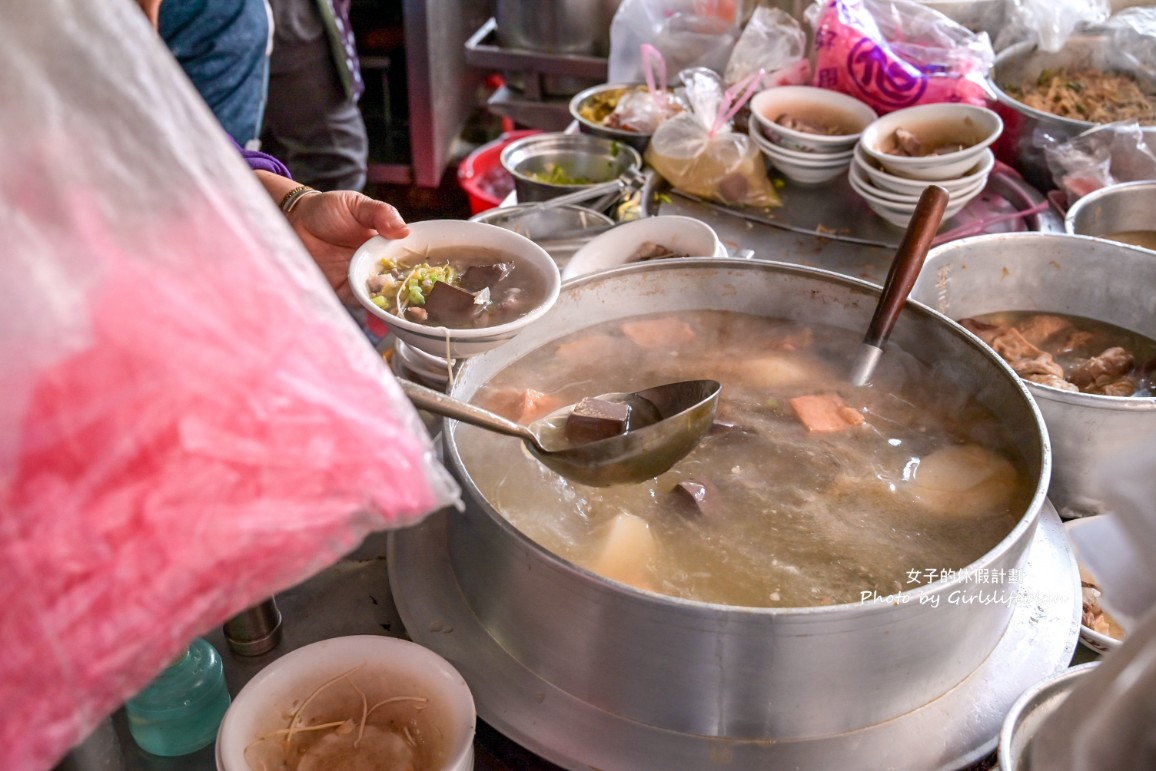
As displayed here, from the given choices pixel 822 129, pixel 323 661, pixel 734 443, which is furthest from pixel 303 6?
pixel 323 661

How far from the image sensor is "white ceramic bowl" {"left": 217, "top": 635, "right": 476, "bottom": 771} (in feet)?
4.22

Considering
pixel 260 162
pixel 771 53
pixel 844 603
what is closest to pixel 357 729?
pixel 844 603

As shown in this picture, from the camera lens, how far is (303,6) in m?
4.38

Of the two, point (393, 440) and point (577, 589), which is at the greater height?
point (393, 440)

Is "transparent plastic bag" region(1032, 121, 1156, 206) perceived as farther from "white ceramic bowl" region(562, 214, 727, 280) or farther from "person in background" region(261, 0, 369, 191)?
"person in background" region(261, 0, 369, 191)

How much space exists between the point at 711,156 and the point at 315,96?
2.61 m

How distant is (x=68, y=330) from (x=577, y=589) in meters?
0.85

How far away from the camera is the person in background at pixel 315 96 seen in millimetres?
4445

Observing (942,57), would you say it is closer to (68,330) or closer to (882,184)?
(882,184)

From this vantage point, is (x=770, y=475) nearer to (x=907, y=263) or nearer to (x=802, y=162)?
(x=907, y=263)

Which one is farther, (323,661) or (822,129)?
(822,129)

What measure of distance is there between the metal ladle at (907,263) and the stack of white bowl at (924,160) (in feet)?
3.10

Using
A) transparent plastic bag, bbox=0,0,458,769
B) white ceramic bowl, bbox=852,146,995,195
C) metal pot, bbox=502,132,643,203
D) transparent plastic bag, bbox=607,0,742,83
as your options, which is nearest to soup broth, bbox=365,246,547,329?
transparent plastic bag, bbox=0,0,458,769

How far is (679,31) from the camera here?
13.1 feet
